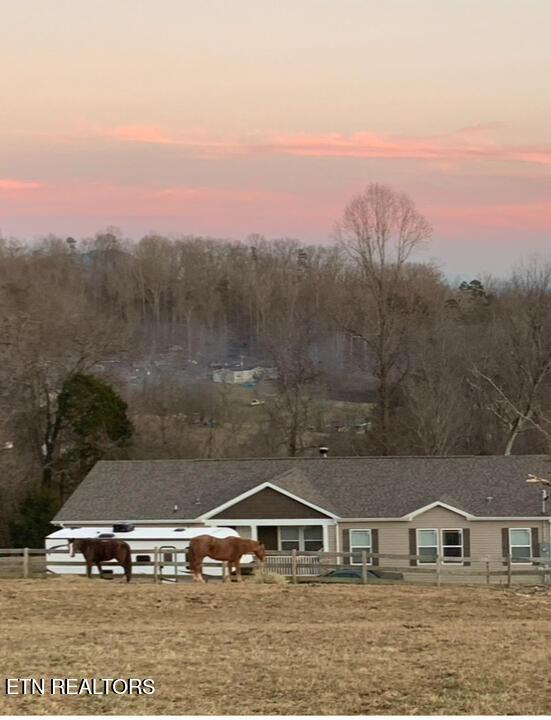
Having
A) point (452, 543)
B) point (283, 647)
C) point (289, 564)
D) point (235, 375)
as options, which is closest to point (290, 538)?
point (452, 543)

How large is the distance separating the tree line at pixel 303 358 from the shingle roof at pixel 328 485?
288 centimetres

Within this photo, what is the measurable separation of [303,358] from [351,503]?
35.1 meters

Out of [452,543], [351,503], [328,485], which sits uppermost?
[328,485]

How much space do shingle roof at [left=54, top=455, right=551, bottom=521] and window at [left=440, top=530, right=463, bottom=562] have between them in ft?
2.91

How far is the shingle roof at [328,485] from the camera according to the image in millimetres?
40438

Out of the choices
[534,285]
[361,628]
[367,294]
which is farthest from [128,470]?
[534,285]

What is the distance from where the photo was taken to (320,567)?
30922mm

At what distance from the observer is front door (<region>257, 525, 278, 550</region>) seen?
40.2 m

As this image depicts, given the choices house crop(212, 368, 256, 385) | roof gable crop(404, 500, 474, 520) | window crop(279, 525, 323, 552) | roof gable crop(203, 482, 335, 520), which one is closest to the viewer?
roof gable crop(404, 500, 474, 520)

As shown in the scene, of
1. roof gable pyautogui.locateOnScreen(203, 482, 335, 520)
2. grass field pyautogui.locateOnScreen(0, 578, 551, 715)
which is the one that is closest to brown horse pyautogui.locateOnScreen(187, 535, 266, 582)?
grass field pyautogui.locateOnScreen(0, 578, 551, 715)

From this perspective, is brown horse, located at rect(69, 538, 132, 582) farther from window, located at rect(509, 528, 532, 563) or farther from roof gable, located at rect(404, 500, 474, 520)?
window, located at rect(509, 528, 532, 563)

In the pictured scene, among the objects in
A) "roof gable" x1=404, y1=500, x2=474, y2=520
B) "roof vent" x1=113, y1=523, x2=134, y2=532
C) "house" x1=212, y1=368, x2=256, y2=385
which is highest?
"house" x1=212, y1=368, x2=256, y2=385

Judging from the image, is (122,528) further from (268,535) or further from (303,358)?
(303,358)

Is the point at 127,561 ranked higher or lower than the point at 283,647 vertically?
lower
